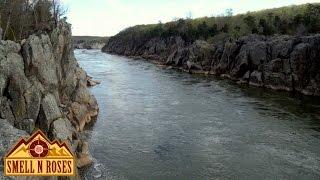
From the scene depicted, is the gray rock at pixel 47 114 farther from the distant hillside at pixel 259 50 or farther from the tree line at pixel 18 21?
the distant hillside at pixel 259 50

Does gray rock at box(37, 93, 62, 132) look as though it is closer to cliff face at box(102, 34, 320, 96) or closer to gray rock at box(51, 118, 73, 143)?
gray rock at box(51, 118, 73, 143)

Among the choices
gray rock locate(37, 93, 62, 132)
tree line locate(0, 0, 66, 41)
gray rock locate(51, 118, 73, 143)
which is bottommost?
gray rock locate(51, 118, 73, 143)

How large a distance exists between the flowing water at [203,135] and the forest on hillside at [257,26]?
29810 mm

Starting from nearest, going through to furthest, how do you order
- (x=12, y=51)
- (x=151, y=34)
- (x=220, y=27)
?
(x=12, y=51) → (x=220, y=27) → (x=151, y=34)

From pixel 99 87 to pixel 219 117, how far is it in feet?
85.0

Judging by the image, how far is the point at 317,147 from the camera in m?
34.4

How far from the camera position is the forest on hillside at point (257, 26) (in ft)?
283

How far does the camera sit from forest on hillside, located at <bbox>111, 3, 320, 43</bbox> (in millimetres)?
86125

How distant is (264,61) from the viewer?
235 ft

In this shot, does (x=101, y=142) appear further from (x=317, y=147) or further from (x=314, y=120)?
(x=314, y=120)

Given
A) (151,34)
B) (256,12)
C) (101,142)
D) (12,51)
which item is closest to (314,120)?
(101,142)

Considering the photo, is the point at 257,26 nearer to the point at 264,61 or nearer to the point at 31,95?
the point at 264,61

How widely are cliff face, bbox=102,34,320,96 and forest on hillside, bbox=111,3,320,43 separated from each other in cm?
787

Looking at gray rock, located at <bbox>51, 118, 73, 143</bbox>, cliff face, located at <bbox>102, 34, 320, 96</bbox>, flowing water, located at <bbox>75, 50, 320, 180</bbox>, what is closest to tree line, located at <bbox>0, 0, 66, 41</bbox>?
flowing water, located at <bbox>75, 50, 320, 180</bbox>
